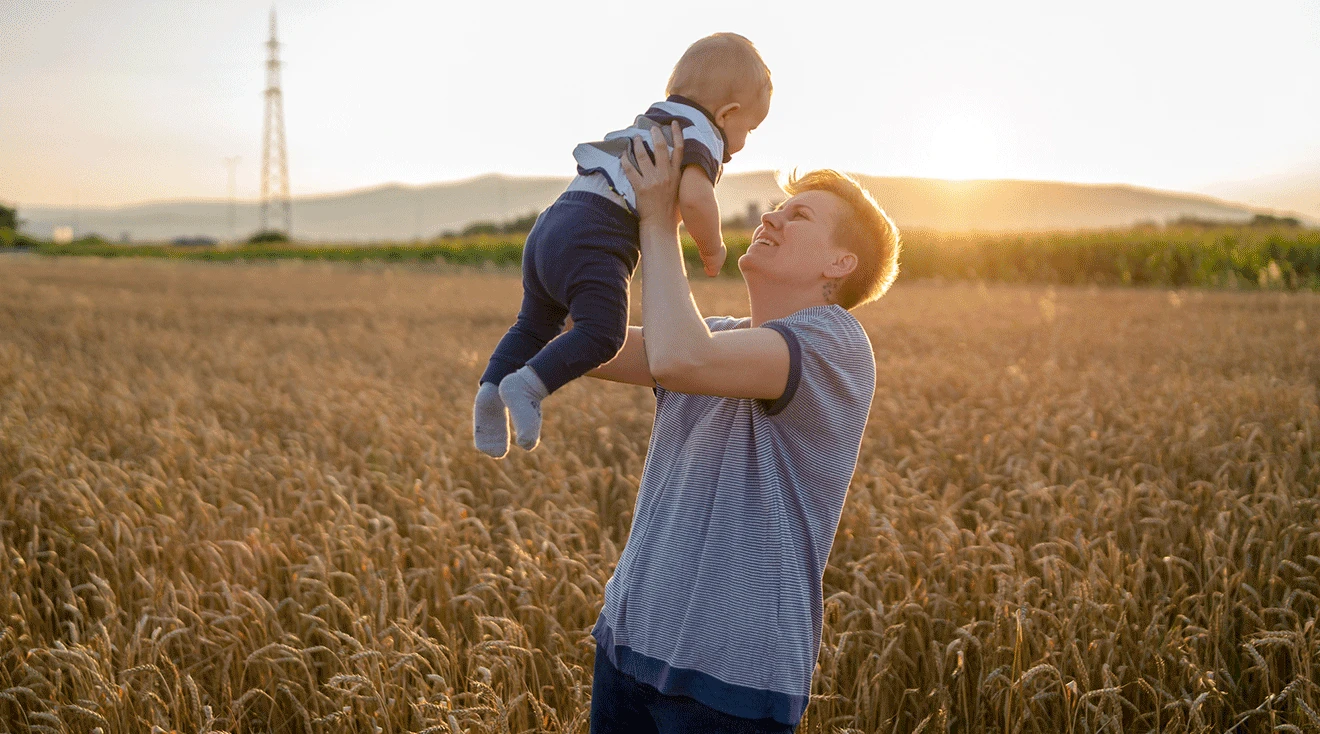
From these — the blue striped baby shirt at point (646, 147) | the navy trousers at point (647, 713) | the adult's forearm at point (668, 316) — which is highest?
the blue striped baby shirt at point (646, 147)

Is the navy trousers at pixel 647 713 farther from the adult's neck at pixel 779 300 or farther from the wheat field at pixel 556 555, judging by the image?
the adult's neck at pixel 779 300

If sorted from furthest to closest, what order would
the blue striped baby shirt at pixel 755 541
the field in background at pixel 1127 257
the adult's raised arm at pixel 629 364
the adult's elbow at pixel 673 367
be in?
the field in background at pixel 1127 257
the adult's raised arm at pixel 629 364
the blue striped baby shirt at pixel 755 541
the adult's elbow at pixel 673 367

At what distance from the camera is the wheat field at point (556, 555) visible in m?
2.85

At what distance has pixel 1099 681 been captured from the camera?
9.90 ft

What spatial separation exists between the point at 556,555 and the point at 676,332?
211 centimetres

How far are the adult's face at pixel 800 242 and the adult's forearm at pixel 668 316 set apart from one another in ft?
0.82

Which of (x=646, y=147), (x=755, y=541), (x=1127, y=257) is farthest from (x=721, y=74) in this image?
(x=1127, y=257)

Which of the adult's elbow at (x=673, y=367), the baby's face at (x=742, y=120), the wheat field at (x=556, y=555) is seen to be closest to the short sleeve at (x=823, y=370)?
the adult's elbow at (x=673, y=367)

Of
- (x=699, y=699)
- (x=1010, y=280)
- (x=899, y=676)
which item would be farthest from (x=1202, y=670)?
(x=1010, y=280)

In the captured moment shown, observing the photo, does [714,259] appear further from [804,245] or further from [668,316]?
[668,316]

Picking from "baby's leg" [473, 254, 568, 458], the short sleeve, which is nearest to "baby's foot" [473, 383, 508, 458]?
"baby's leg" [473, 254, 568, 458]

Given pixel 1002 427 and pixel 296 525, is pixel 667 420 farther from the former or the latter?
pixel 1002 427

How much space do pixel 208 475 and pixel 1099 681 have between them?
14.4 ft

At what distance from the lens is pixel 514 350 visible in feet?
6.84
